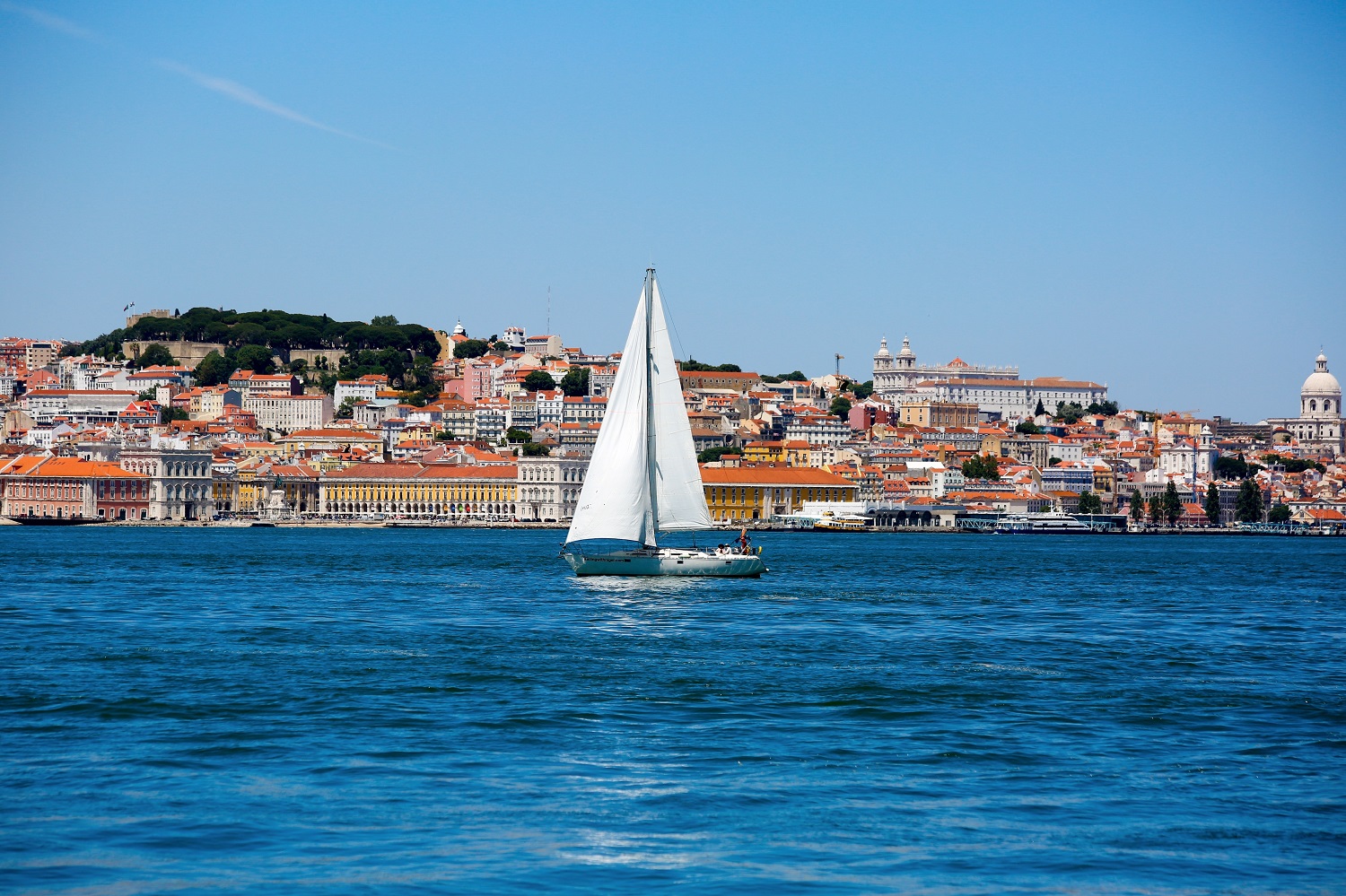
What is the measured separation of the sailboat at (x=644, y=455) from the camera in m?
23.0

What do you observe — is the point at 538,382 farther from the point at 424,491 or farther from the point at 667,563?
the point at 667,563

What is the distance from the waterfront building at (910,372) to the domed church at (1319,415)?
938 inches

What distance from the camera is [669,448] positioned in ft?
76.6

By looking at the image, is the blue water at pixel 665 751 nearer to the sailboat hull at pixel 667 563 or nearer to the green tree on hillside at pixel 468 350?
the sailboat hull at pixel 667 563

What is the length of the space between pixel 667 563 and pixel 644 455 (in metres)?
2.25

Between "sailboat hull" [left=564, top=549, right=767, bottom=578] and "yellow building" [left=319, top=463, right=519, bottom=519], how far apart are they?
2488 inches

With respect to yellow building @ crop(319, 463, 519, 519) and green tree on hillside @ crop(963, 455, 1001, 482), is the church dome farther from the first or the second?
yellow building @ crop(319, 463, 519, 519)

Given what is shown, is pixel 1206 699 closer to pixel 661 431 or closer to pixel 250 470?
pixel 661 431

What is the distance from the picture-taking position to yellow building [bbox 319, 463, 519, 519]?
89.3m

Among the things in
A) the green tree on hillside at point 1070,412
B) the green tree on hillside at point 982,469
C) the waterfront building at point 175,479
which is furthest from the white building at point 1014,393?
the waterfront building at point 175,479

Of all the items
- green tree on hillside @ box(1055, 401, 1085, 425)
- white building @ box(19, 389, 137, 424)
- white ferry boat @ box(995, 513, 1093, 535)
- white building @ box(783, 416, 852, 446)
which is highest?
green tree on hillside @ box(1055, 401, 1085, 425)

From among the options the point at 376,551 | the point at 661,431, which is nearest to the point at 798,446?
the point at 376,551

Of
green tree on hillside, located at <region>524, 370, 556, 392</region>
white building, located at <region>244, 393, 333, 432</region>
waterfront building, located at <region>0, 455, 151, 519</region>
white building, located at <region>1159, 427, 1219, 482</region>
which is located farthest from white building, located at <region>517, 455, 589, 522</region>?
white building, located at <region>1159, 427, 1219, 482</region>

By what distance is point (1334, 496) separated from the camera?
338 feet
